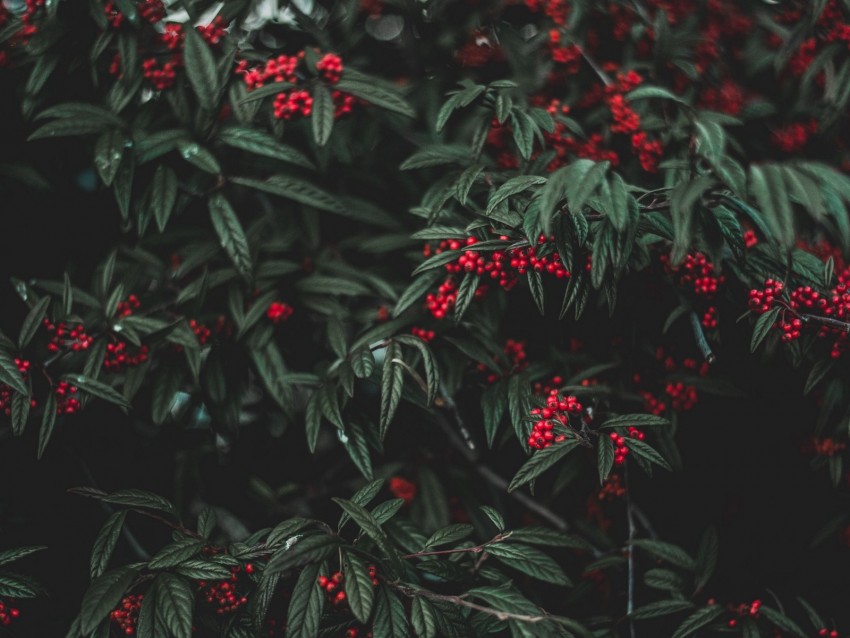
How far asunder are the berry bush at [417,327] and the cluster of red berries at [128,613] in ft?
0.05

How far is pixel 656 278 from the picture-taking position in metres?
1.73

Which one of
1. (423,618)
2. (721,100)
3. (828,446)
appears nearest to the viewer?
(423,618)

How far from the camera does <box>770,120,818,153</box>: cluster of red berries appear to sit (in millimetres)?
2402

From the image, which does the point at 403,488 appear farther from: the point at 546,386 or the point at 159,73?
the point at 159,73

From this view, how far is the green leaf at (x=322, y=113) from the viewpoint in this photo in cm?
171

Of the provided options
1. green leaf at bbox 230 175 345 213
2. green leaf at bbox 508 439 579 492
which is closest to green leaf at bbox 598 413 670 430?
green leaf at bbox 508 439 579 492

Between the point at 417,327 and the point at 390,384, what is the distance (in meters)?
0.27

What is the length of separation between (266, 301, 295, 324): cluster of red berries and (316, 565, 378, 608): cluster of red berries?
77 centimetres

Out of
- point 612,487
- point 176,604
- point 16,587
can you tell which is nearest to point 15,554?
point 16,587

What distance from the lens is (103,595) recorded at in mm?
1274

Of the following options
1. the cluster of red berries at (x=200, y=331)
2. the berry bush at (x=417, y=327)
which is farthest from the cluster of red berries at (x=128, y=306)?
the cluster of red berries at (x=200, y=331)

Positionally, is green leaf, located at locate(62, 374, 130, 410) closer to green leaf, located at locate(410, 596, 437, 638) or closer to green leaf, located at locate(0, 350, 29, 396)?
green leaf, located at locate(0, 350, 29, 396)

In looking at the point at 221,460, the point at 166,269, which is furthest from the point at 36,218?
the point at 221,460

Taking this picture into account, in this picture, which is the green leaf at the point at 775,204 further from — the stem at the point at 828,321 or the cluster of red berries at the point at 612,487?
the cluster of red berries at the point at 612,487
